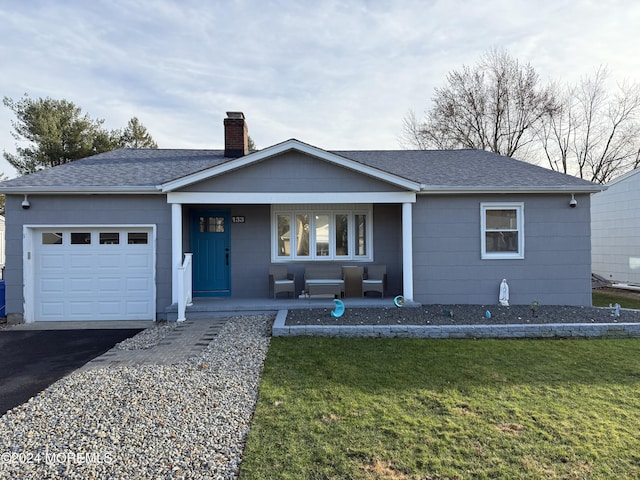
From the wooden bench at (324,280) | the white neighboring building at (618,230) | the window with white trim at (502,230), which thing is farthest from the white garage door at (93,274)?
the white neighboring building at (618,230)

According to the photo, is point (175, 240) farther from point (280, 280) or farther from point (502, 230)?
point (502, 230)

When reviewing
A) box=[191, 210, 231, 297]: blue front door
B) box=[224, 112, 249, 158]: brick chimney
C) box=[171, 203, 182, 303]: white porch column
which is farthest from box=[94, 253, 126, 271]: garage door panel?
box=[224, 112, 249, 158]: brick chimney

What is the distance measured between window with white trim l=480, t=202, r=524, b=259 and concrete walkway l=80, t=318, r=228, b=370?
649cm

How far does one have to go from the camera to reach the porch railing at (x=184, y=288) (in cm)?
812

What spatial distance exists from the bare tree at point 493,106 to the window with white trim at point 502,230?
16.3 m

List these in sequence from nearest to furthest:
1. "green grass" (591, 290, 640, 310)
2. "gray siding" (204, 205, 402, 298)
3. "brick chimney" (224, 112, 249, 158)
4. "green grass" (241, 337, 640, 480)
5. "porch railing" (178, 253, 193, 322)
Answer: "green grass" (241, 337, 640, 480)
"porch railing" (178, 253, 193, 322)
"gray siding" (204, 205, 402, 298)
"green grass" (591, 290, 640, 310)
"brick chimney" (224, 112, 249, 158)

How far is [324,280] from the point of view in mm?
9562

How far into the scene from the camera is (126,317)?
878cm

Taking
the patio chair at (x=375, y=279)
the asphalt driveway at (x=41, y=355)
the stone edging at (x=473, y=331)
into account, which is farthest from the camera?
the patio chair at (x=375, y=279)

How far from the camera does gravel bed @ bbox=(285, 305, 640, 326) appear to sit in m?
7.30

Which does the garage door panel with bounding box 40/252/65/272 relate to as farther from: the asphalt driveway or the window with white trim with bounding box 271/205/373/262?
the window with white trim with bounding box 271/205/373/262

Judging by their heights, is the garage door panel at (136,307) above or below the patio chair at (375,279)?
below

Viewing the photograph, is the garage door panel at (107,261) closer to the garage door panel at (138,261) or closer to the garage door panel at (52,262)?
the garage door panel at (138,261)

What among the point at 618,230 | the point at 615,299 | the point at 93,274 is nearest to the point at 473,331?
the point at 615,299
